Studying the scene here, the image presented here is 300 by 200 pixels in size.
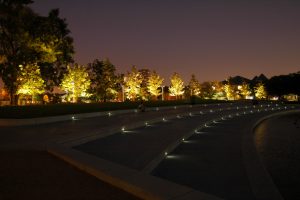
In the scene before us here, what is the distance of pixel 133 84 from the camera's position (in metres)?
72.2

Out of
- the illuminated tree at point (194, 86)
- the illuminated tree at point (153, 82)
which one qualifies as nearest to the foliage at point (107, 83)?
the illuminated tree at point (153, 82)

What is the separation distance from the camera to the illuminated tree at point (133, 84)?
72000 mm

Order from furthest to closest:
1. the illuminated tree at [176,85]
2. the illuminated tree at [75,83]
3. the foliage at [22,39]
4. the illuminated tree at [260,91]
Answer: the illuminated tree at [260,91], the illuminated tree at [176,85], the illuminated tree at [75,83], the foliage at [22,39]

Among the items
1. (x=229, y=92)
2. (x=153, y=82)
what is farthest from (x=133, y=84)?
(x=229, y=92)

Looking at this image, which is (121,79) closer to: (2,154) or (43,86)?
(43,86)

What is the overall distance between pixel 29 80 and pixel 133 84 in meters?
35.1

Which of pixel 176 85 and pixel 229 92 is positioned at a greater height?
pixel 176 85

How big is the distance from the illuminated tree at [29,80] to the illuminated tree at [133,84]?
3350 cm

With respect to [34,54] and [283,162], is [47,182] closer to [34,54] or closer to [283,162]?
[283,162]

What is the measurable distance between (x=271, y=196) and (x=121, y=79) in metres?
56.2

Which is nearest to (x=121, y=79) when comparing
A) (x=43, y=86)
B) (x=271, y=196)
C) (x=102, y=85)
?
(x=102, y=85)

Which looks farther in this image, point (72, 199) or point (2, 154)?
point (2, 154)

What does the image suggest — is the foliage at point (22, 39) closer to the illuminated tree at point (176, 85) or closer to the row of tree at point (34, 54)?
the row of tree at point (34, 54)

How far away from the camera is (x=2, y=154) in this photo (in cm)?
1162
